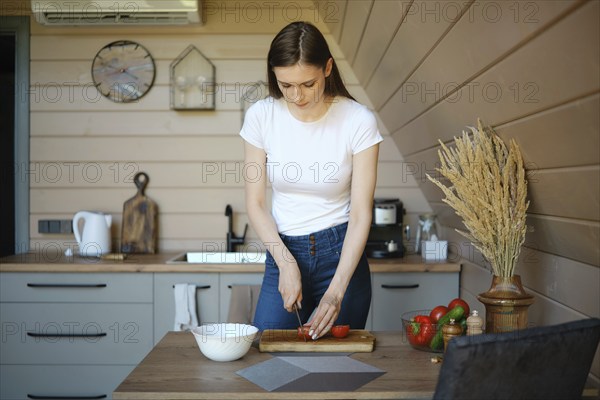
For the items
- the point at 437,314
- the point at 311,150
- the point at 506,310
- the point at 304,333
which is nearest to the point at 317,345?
the point at 304,333

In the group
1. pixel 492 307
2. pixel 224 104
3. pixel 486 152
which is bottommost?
pixel 492 307

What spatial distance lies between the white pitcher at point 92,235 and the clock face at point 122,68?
2.07ft

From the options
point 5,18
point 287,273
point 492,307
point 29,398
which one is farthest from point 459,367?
point 5,18

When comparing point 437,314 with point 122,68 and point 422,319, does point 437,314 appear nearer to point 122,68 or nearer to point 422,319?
point 422,319

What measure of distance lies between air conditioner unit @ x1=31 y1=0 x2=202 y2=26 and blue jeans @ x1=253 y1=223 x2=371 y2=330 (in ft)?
5.19

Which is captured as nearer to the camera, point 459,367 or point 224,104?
point 459,367

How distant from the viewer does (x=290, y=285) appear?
182 centimetres

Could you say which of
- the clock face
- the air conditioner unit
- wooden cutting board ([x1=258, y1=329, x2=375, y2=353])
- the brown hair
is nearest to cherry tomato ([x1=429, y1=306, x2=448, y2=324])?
wooden cutting board ([x1=258, y1=329, x2=375, y2=353])

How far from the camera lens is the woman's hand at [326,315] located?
5.34ft

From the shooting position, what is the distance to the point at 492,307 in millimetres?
1633

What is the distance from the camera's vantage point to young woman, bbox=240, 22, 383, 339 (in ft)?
6.11

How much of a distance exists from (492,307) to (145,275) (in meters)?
1.75

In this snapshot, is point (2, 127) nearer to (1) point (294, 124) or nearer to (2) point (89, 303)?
(2) point (89, 303)

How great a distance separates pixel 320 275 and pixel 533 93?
78 cm
